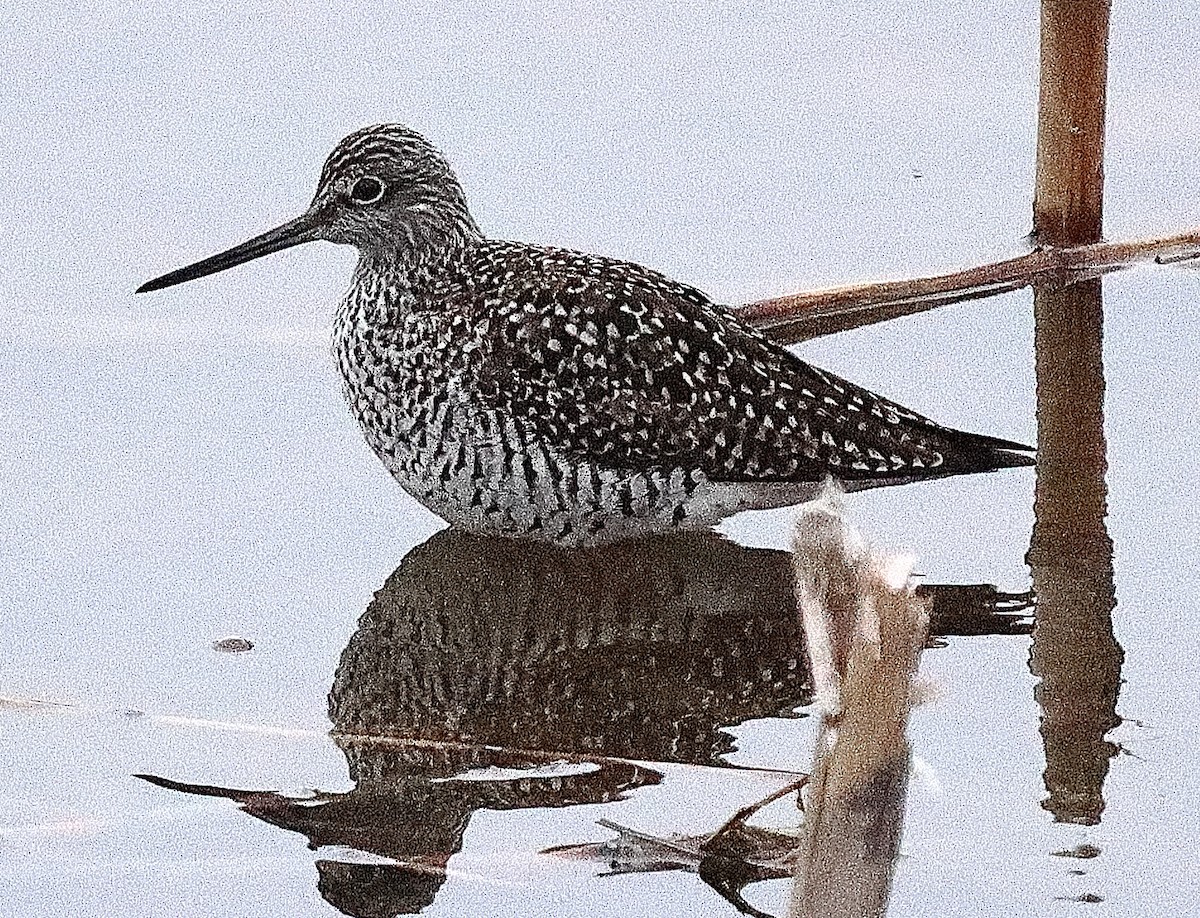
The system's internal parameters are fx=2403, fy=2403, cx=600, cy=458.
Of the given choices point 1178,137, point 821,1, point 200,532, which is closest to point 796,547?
point 200,532

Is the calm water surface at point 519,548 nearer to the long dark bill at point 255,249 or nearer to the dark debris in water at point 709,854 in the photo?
the dark debris in water at point 709,854

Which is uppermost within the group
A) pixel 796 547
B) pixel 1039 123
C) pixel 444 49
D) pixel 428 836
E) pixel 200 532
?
pixel 444 49

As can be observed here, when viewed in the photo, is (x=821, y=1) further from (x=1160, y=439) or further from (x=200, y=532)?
(x=200, y=532)

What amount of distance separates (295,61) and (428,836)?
413 cm

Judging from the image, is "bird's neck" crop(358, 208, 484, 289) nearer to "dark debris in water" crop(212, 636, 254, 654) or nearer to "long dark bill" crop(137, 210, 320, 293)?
"long dark bill" crop(137, 210, 320, 293)

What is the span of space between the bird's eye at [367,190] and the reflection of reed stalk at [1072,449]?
1.74 m

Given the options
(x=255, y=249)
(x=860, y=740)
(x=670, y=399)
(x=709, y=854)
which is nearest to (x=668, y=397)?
(x=670, y=399)

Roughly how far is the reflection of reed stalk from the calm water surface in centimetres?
2

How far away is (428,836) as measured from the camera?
13.9ft

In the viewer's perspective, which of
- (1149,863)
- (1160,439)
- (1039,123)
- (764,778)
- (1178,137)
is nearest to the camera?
(1149,863)

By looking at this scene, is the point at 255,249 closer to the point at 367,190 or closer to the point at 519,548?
the point at 367,190

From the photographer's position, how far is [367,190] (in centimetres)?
595

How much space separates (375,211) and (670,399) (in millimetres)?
951

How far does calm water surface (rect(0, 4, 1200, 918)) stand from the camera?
4.22 meters
